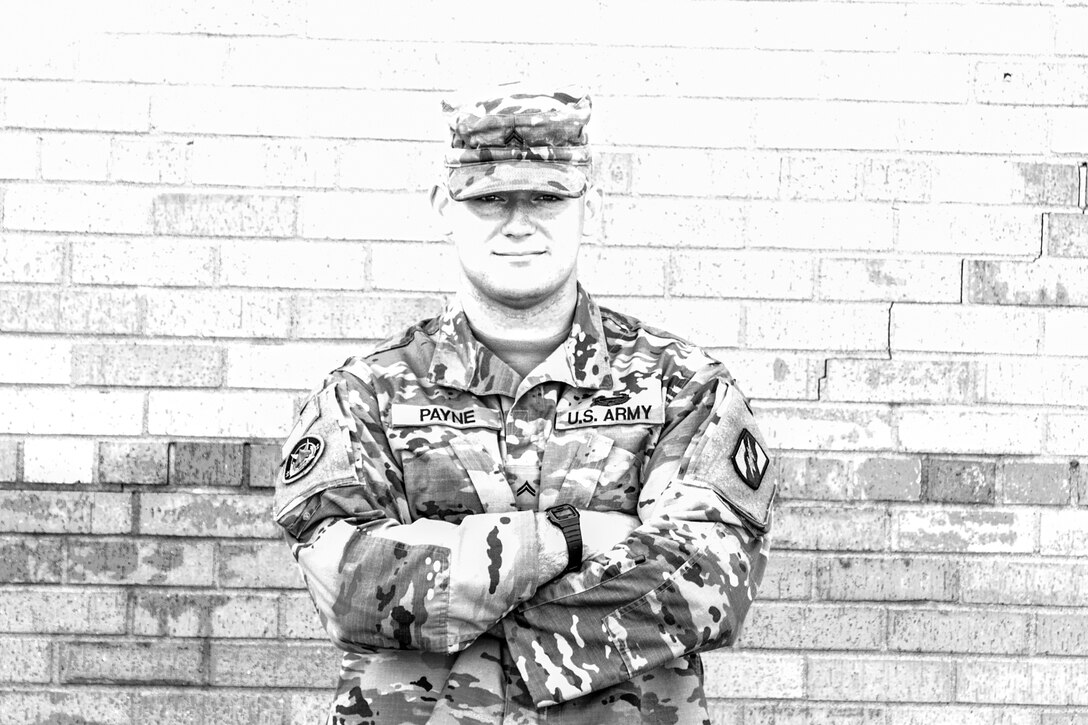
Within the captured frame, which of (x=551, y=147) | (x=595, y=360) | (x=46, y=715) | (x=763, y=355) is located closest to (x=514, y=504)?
(x=595, y=360)

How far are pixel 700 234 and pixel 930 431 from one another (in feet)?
2.55

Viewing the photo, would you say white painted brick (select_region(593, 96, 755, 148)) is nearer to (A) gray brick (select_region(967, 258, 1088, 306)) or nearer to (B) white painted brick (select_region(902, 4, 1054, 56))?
(B) white painted brick (select_region(902, 4, 1054, 56))

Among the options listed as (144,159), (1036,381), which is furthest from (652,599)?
(144,159)

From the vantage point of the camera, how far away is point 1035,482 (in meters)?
3.53

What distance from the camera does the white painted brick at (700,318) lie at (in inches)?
138

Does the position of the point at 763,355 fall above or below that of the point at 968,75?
below

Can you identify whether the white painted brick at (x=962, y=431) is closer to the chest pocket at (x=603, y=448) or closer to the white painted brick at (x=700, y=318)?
the white painted brick at (x=700, y=318)

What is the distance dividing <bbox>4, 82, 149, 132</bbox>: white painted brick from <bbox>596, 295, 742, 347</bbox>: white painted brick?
50.6 inches

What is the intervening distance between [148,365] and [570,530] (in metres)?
1.75

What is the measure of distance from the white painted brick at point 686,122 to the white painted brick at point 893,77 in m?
0.23

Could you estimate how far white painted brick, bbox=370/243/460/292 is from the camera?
11.5 ft

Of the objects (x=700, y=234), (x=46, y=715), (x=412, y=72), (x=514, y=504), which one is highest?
(x=412, y=72)

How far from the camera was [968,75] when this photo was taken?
11.6 feet

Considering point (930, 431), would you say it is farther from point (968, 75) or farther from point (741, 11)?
point (741, 11)
